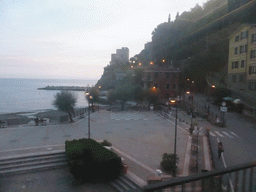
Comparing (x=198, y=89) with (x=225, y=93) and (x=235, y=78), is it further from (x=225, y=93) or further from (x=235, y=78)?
(x=235, y=78)

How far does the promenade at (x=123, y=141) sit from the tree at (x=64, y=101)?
1.93 metres

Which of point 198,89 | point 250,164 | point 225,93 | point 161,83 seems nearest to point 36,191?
point 250,164

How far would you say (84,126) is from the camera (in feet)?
63.0

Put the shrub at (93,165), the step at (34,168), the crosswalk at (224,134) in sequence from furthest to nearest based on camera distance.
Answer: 1. the crosswalk at (224,134)
2. the step at (34,168)
3. the shrub at (93,165)

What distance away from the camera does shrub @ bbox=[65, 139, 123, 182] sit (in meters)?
8.95

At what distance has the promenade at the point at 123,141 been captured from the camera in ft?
32.8

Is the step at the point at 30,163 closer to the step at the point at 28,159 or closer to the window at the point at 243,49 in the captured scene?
the step at the point at 28,159

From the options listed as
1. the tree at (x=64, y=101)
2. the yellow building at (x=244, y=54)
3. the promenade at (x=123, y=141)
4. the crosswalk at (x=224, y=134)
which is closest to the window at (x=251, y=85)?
the yellow building at (x=244, y=54)

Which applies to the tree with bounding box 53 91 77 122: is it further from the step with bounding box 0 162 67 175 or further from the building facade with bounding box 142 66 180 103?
the building facade with bounding box 142 66 180 103

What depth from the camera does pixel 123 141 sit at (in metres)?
14.2

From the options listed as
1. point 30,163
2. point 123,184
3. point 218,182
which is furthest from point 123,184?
point 218,182

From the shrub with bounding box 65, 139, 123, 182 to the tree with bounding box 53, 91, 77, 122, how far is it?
Result: 1178 cm

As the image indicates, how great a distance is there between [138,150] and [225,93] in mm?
14819

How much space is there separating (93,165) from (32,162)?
3802 millimetres
